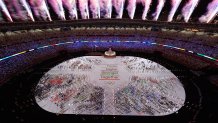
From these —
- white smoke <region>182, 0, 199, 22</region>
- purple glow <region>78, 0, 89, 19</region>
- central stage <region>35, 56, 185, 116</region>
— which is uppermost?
white smoke <region>182, 0, 199, 22</region>

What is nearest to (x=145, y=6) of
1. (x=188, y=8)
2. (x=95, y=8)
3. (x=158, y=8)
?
(x=158, y=8)

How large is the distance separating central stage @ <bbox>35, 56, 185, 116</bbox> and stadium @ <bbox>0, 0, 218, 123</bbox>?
0.17ft

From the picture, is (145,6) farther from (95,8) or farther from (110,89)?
(110,89)

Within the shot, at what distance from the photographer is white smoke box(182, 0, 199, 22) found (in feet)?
70.6

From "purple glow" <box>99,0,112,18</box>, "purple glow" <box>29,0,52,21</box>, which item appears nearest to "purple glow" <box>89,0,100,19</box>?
"purple glow" <box>99,0,112,18</box>

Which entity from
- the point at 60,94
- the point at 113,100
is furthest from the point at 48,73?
the point at 113,100

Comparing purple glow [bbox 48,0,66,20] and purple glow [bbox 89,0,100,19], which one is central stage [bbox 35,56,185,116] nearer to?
purple glow [bbox 48,0,66,20]

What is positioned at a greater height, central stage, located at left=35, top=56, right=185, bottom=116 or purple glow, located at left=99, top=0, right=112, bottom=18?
purple glow, located at left=99, top=0, right=112, bottom=18

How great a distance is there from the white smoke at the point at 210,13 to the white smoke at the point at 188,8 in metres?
1.23

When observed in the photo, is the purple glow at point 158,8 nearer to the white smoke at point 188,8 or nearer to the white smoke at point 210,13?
the white smoke at point 188,8

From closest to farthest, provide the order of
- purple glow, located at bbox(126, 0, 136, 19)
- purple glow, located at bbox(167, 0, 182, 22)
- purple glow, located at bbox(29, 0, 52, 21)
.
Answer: purple glow, located at bbox(29, 0, 52, 21), purple glow, located at bbox(167, 0, 182, 22), purple glow, located at bbox(126, 0, 136, 19)

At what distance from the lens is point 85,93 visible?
1182 cm

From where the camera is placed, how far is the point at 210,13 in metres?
21.0

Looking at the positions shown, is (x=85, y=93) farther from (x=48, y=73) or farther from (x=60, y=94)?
(x=48, y=73)
